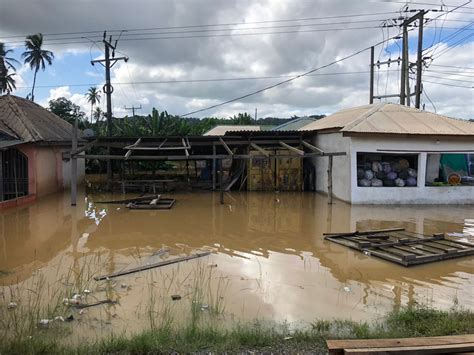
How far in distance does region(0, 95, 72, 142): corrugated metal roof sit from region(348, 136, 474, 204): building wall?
1236cm

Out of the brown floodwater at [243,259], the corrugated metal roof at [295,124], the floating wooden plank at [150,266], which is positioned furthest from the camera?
the corrugated metal roof at [295,124]

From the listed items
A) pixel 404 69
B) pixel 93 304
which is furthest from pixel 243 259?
pixel 404 69

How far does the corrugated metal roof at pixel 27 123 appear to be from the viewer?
15773mm

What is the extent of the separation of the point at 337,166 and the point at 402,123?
117 inches

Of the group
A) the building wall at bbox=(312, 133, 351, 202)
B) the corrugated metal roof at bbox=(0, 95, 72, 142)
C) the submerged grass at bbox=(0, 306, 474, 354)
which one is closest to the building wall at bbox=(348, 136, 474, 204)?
the building wall at bbox=(312, 133, 351, 202)

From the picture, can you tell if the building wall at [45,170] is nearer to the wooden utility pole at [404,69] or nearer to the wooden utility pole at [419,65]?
the wooden utility pole at [404,69]

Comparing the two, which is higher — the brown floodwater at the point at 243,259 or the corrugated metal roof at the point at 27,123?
the corrugated metal roof at the point at 27,123

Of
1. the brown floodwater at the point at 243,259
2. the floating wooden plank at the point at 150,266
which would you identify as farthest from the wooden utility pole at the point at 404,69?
the floating wooden plank at the point at 150,266

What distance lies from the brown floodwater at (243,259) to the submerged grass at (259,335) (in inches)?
19.2

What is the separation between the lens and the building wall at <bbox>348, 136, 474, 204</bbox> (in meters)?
14.9

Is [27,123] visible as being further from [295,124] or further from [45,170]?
[295,124]

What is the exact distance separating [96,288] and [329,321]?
365cm

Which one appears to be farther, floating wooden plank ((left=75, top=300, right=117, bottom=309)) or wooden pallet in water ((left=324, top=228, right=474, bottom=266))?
wooden pallet in water ((left=324, top=228, right=474, bottom=266))

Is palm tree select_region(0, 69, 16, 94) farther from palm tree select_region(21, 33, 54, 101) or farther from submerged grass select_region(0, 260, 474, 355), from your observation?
submerged grass select_region(0, 260, 474, 355)
